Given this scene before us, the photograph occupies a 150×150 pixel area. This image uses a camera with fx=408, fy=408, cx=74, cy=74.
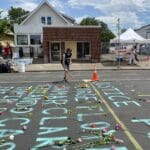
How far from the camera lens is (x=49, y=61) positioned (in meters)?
40.1

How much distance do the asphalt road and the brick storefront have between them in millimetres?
24764

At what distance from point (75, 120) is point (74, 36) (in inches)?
1214

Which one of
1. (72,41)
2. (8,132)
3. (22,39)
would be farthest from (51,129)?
(22,39)

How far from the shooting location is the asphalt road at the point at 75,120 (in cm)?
758

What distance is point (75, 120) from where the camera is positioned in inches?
384

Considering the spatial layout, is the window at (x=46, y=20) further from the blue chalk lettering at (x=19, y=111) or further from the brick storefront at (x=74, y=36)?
the blue chalk lettering at (x=19, y=111)

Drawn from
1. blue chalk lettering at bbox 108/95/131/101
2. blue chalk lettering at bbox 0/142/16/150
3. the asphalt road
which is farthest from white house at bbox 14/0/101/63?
blue chalk lettering at bbox 0/142/16/150

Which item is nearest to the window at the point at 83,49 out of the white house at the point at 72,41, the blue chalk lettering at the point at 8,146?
the white house at the point at 72,41

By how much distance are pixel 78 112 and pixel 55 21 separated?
1678 inches

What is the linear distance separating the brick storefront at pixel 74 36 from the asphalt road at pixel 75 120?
24.8 metres

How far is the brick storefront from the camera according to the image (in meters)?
39.9

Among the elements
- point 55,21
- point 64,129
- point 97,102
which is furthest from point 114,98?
point 55,21

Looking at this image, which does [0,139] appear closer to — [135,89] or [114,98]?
[114,98]

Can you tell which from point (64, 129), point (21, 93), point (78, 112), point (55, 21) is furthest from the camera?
point (55, 21)
